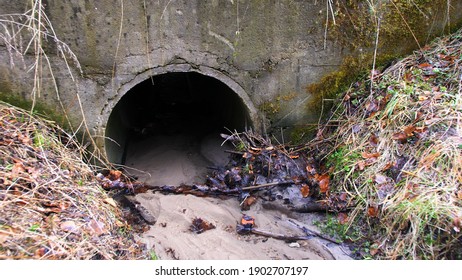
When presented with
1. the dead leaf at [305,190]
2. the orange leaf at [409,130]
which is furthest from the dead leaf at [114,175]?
the orange leaf at [409,130]

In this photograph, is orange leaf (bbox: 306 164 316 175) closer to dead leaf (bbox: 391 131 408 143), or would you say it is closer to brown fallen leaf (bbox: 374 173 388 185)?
brown fallen leaf (bbox: 374 173 388 185)

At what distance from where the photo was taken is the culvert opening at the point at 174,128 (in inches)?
189

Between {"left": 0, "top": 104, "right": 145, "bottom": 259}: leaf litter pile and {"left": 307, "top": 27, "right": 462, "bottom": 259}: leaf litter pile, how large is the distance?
75.4 inches

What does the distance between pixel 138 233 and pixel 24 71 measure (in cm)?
181

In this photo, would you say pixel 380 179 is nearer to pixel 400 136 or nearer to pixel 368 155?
pixel 368 155

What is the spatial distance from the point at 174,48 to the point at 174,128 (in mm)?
2193

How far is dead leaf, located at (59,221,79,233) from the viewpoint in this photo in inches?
117

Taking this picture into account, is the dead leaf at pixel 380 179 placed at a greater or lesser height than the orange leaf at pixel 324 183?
greater

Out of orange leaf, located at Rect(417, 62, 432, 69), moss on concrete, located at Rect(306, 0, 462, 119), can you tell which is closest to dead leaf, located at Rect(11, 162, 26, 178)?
moss on concrete, located at Rect(306, 0, 462, 119)

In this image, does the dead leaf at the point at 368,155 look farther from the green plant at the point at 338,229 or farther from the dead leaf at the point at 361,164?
the green plant at the point at 338,229

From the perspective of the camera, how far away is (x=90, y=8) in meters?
3.78

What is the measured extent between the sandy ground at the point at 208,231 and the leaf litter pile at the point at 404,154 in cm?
45

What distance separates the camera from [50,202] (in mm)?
3180
